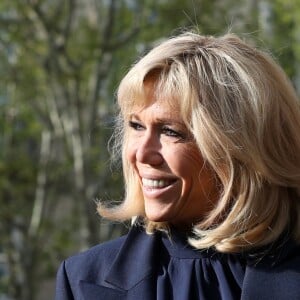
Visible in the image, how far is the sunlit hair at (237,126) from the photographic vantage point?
2604mm

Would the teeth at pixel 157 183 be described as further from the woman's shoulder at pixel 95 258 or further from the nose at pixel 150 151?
the woman's shoulder at pixel 95 258

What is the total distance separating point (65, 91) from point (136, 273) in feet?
33.9

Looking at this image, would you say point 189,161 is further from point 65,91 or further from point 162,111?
point 65,91

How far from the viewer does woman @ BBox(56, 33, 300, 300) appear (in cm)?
261

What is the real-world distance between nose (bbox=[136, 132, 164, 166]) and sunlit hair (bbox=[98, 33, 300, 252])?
0.10m

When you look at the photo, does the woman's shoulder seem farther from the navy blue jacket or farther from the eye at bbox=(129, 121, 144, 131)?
the eye at bbox=(129, 121, 144, 131)

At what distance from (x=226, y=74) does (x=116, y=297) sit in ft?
2.33

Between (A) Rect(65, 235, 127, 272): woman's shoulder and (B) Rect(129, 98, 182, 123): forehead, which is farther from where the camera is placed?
(A) Rect(65, 235, 127, 272): woman's shoulder

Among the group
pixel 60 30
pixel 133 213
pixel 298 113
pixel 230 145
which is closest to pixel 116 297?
pixel 133 213

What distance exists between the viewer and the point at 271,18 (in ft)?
43.9

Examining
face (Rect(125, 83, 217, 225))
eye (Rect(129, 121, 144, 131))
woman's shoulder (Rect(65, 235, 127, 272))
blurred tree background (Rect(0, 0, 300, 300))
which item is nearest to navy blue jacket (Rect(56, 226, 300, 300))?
woman's shoulder (Rect(65, 235, 127, 272))

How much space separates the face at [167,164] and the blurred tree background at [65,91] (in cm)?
888

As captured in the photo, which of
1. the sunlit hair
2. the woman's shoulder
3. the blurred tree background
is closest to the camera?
the sunlit hair

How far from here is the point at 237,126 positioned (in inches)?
103
